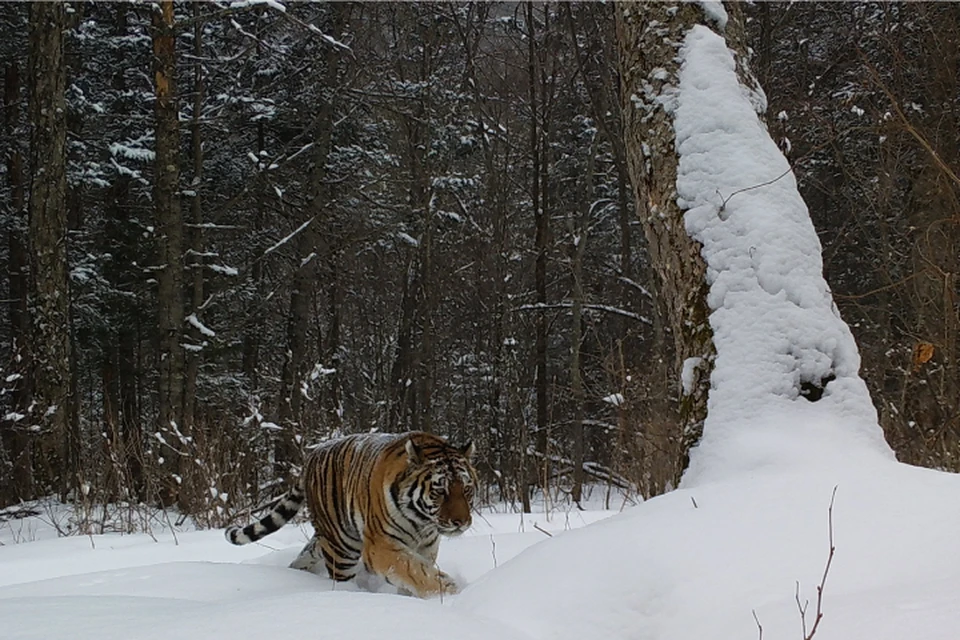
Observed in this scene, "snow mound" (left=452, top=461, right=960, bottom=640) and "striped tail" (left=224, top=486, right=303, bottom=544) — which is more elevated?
"snow mound" (left=452, top=461, right=960, bottom=640)

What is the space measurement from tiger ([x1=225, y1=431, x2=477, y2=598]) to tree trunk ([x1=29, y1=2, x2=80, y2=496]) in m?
6.17

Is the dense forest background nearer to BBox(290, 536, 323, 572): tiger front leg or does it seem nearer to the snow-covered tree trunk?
BBox(290, 536, 323, 572): tiger front leg

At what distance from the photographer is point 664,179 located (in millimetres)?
4359

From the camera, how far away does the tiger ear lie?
14.3 ft

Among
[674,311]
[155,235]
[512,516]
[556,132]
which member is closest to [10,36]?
[155,235]

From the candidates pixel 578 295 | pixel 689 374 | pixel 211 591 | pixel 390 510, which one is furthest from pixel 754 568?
pixel 578 295

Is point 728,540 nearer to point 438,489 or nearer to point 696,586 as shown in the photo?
point 696,586

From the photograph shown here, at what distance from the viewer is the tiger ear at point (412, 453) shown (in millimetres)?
4361

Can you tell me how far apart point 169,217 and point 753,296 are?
9304 millimetres

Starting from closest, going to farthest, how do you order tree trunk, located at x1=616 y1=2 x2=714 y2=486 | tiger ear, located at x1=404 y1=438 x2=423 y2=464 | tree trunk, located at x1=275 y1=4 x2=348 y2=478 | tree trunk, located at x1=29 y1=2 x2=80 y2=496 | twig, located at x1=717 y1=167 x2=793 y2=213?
twig, located at x1=717 y1=167 x2=793 y2=213, tree trunk, located at x1=616 y1=2 x2=714 y2=486, tiger ear, located at x1=404 y1=438 x2=423 y2=464, tree trunk, located at x1=29 y1=2 x2=80 y2=496, tree trunk, located at x1=275 y1=4 x2=348 y2=478

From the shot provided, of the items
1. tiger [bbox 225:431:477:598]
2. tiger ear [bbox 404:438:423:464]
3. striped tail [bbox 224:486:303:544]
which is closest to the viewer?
tiger [bbox 225:431:477:598]

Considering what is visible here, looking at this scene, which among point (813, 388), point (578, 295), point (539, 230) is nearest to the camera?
point (813, 388)

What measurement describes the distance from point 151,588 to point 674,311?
120 inches

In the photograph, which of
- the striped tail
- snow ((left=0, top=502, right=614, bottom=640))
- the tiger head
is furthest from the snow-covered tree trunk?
the striped tail
